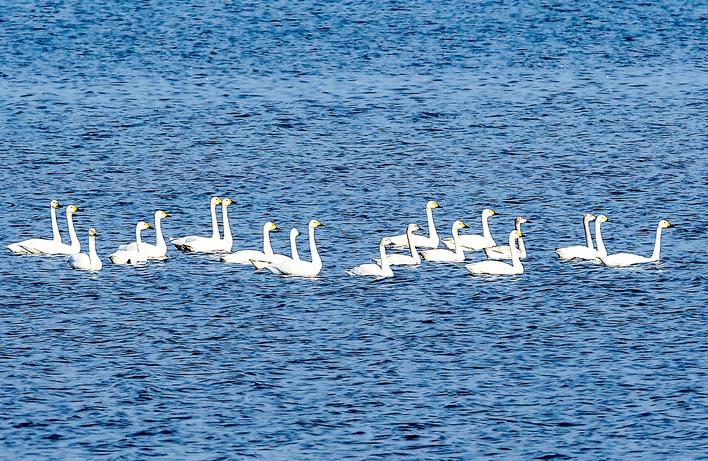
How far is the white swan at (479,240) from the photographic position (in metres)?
37.5

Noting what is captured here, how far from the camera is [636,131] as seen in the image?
48.2 m

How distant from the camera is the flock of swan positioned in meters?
35.1

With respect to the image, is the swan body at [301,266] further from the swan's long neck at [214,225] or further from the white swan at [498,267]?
the white swan at [498,267]

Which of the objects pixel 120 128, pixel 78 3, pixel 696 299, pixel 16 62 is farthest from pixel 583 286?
pixel 78 3

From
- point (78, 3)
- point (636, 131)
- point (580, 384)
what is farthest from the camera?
point (78, 3)

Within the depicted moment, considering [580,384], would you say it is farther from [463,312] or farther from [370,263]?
[370,263]

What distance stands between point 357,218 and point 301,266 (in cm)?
452

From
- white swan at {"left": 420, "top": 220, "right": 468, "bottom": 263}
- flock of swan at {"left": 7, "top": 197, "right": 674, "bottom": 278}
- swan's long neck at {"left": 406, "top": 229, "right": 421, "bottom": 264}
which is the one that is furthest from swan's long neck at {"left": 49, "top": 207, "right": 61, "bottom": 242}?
white swan at {"left": 420, "top": 220, "right": 468, "bottom": 263}

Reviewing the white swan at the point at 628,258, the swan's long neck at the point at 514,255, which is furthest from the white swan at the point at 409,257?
the white swan at the point at 628,258

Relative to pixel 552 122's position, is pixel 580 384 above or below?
below

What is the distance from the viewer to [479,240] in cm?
3759

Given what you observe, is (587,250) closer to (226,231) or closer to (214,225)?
(226,231)

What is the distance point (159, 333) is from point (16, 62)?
30.9 meters

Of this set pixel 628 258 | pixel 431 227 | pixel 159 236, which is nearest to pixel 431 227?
pixel 431 227
